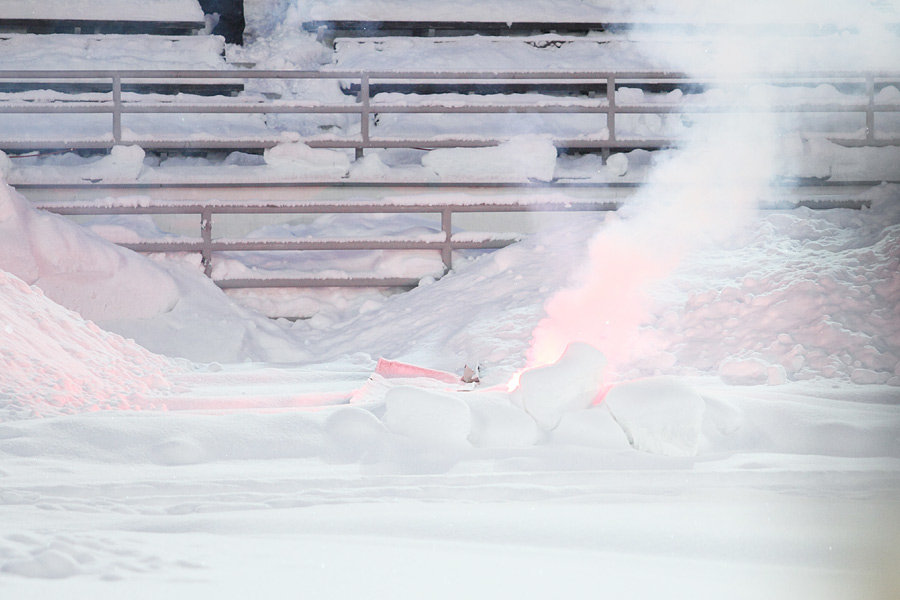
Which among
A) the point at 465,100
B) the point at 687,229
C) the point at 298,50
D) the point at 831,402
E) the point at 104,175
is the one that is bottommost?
the point at 831,402

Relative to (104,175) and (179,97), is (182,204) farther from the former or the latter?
(179,97)

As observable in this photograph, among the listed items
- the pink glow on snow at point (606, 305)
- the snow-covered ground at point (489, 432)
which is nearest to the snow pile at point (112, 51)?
the snow-covered ground at point (489, 432)

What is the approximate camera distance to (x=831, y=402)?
Answer: 2.87m


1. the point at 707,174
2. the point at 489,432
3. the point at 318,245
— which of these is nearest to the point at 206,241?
the point at 318,245

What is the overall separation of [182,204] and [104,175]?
65 centimetres

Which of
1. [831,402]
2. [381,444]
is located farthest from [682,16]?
[381,444]

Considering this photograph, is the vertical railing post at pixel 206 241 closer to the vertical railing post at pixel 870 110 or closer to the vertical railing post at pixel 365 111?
the vertical railing post at pixel 365 111

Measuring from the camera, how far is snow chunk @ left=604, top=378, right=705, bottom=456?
8.02 ft

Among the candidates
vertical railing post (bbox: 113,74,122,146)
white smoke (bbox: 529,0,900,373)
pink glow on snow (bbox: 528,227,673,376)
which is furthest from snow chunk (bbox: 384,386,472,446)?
vertical railing post (bbox: 113,74,122,146)

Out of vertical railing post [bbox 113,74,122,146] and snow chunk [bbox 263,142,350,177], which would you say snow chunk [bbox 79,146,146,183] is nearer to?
vertical railing post [bbox 113,74,122,146]

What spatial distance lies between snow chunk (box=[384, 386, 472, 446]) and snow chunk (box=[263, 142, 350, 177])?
156 inches

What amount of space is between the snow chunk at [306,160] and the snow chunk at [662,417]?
4.12 metres

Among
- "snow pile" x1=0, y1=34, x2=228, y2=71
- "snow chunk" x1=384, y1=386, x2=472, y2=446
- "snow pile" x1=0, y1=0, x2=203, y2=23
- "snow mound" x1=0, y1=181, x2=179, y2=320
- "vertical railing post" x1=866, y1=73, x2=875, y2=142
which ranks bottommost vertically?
"snow chunk" x1=384, y1=386, x2=472, y2=446

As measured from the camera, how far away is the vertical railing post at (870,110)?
20.9 ft
